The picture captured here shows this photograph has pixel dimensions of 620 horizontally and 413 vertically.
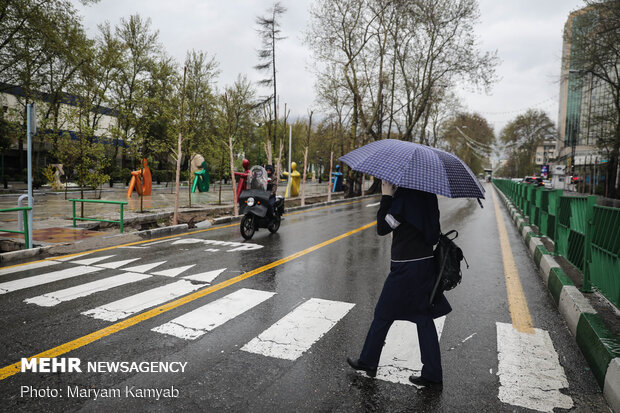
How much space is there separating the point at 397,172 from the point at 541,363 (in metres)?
2.30

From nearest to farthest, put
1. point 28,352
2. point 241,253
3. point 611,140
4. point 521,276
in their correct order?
point 28,352 < point 521,276 < point 241,253 < point 611,140

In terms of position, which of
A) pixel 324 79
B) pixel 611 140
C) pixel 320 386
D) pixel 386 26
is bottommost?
pixel 320 386

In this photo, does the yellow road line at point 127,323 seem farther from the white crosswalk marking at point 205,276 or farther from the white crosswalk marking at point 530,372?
the white crosswalk marking at point 530,372

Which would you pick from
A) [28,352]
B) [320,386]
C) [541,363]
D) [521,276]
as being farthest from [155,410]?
[521,276]

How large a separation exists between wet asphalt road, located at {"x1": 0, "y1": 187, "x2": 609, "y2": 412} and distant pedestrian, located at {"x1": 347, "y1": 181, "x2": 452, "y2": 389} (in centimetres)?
34

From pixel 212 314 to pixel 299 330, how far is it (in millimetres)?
1067

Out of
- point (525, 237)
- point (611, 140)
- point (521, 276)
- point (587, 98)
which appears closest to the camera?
point (521, 276)

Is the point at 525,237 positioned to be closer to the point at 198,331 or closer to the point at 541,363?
the point at 541,363

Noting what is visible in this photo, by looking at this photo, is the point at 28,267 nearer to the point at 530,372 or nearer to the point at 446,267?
the point at 446,267

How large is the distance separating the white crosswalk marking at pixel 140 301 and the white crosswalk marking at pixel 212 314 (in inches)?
22.9

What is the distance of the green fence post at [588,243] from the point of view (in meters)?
5.15

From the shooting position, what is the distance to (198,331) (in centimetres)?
419

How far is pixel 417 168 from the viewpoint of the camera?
9.91 ft

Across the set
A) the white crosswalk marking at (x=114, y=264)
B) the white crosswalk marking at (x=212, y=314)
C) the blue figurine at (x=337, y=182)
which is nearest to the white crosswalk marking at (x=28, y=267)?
the white crosswalk marking at (x=114, y=264)
